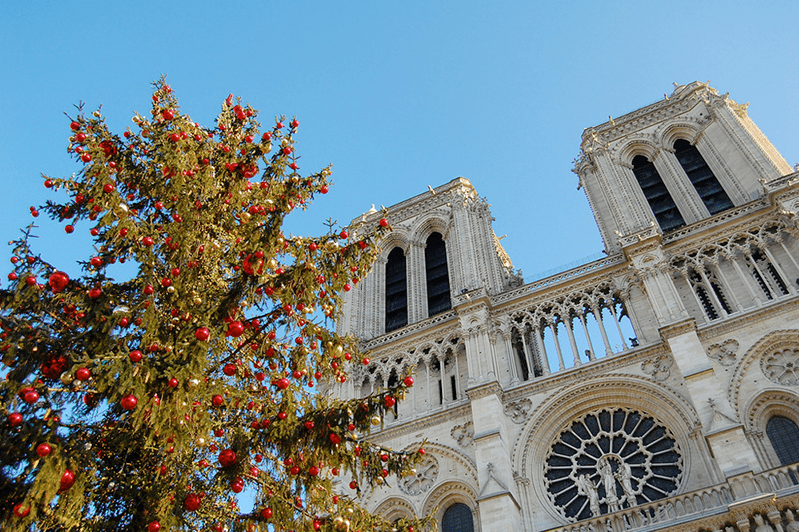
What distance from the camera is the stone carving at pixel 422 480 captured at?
1852 cm

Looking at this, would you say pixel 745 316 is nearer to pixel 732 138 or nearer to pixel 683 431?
pixel 683 431

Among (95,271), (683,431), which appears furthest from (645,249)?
(95,271)

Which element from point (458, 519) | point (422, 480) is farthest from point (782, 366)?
point (422, 480)

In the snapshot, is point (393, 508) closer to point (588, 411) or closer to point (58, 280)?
point (588, 411)

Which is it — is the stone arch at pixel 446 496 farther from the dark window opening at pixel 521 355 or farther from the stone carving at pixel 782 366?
the stone carving at pixel 782 366

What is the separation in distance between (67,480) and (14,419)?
68cm

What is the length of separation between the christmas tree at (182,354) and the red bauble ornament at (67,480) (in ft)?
0.05

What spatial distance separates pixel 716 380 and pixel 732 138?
1126 centimetres

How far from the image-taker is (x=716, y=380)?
15.9 meters

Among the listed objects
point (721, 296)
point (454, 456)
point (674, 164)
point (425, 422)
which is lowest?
point (454, 456)

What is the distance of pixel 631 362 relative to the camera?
1844 centimetres

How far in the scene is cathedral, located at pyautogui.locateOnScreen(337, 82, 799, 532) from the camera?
605 inches

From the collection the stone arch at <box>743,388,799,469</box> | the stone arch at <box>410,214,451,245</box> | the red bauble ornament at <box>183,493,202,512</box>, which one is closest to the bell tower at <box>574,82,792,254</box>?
the stone arch at <box>410,214,451,245</box>

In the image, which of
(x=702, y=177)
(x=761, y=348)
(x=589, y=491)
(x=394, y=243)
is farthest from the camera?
(x=394, y=243)
